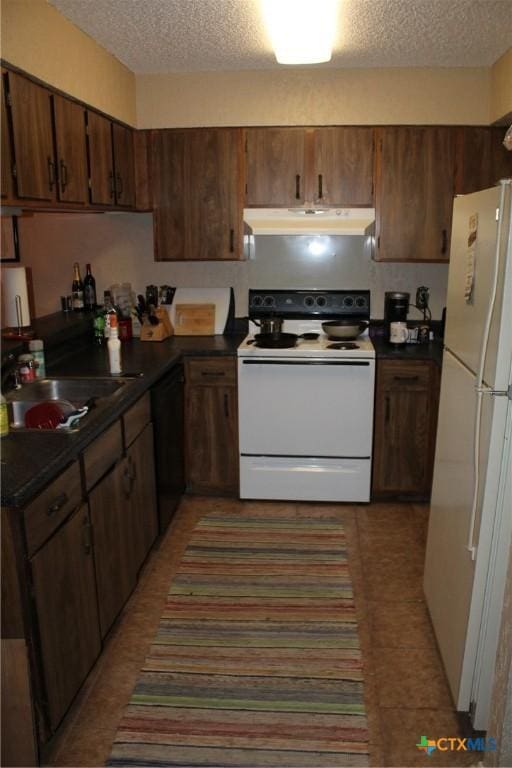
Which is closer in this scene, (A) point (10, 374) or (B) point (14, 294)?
(A) point (10, 374)

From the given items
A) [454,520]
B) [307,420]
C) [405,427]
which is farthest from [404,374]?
[454,520]

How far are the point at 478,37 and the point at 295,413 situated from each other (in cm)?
212

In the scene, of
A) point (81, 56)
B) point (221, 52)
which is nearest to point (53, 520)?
point (81, 56)

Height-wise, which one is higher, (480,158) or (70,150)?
(480,158)

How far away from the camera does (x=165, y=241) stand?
3756mm

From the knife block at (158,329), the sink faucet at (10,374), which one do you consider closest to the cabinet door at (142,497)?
the sink faucet at (10,374)

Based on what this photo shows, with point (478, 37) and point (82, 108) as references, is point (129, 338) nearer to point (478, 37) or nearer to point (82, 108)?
point (82, 108)

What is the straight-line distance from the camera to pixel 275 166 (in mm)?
3596

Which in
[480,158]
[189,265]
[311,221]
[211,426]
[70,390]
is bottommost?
[211,426]

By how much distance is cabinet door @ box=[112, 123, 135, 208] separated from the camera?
3.36 metres

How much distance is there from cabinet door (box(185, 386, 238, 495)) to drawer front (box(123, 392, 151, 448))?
2.41 feet

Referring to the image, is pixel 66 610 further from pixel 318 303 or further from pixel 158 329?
pixel 318 303

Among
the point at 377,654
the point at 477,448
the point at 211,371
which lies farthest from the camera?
the point at 211,371

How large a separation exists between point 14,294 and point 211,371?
3.91 ft
